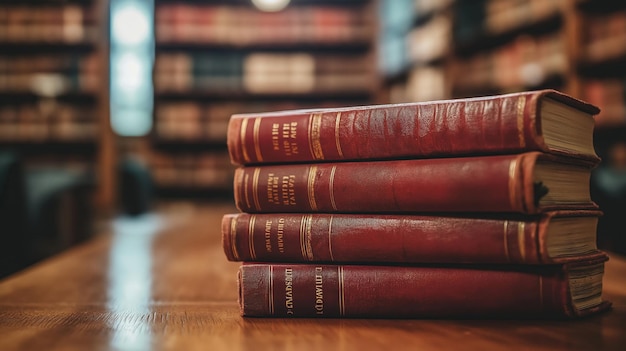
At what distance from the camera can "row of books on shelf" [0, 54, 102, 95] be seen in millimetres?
4789

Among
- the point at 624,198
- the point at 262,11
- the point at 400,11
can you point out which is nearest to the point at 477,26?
the point at 400,11

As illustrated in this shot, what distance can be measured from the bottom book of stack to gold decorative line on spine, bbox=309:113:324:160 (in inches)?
3.0

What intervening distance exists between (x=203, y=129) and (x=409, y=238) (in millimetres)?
4630

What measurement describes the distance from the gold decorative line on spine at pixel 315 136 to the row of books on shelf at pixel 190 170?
14.7 feet

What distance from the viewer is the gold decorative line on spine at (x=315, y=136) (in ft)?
2.22

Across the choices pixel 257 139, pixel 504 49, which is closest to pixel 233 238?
pixel 257 139

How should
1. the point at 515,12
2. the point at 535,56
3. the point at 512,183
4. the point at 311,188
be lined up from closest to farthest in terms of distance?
the point at 512,183 < the point at 311,188 < the point at 535,56 < the point at 515,12

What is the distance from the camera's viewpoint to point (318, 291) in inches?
25.6

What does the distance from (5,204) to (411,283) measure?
1329 millimetres

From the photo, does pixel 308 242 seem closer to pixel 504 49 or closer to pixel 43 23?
pixel 504 49

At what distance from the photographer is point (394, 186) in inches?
24.9

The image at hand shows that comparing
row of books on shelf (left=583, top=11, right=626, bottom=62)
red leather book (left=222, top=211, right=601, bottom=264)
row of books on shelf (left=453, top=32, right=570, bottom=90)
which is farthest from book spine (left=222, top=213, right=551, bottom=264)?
row of books on shelf (left=453, top=32, right=570, bottom=90)

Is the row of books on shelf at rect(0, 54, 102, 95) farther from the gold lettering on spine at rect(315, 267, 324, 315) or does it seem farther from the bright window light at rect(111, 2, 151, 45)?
the gold lettering on spine at rect(315, 267, 324, 315)

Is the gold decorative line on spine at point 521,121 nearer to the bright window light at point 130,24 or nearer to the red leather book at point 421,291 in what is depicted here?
the red leather book at point 421,291
